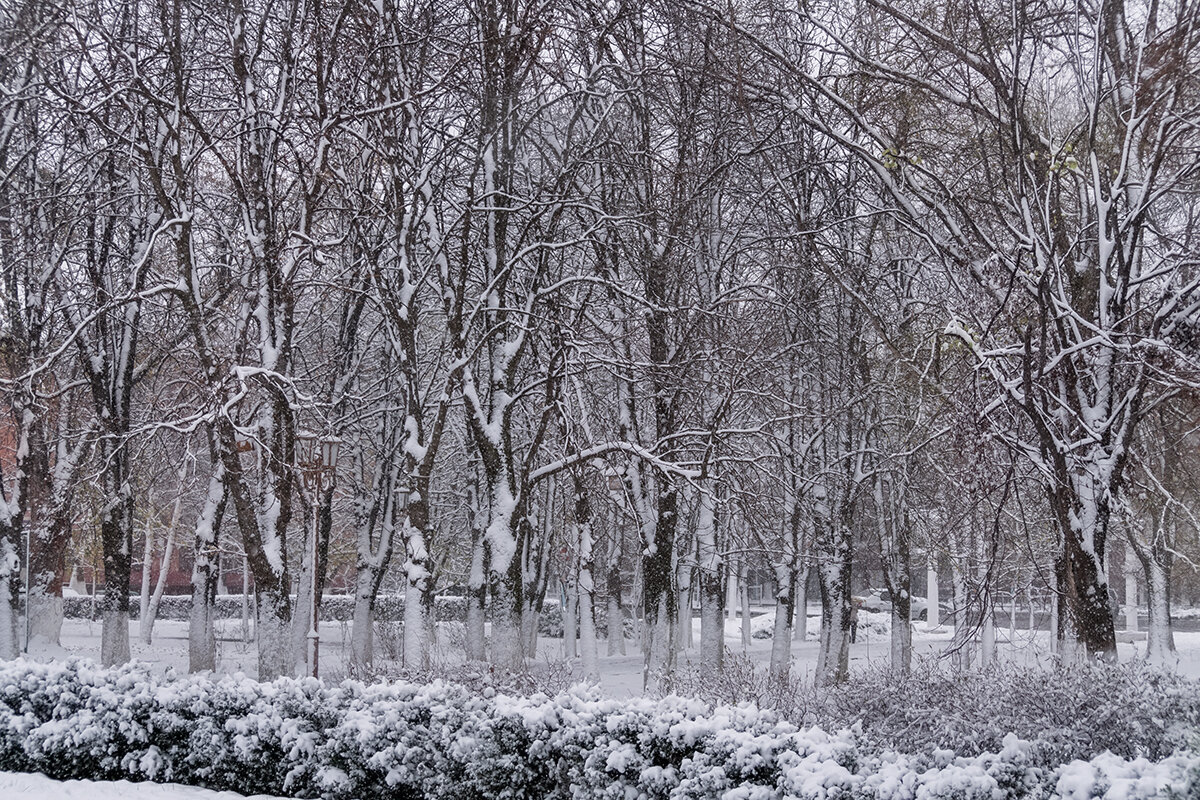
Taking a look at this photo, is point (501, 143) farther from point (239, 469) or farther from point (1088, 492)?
point (1088, 492)

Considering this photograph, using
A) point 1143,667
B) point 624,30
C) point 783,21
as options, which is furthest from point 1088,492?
point 624,30

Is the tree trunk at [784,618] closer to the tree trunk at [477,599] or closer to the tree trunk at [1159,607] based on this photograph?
the tree trunk at [477,599]

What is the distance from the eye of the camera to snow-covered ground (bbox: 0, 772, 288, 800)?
372 inches

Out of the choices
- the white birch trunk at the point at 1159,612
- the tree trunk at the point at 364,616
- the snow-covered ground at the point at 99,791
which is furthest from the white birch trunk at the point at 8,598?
the white birch trunk at the point at 1159,612

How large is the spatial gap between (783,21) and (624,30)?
16.8 ft

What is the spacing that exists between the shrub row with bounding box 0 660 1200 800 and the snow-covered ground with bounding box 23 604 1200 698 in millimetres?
1827

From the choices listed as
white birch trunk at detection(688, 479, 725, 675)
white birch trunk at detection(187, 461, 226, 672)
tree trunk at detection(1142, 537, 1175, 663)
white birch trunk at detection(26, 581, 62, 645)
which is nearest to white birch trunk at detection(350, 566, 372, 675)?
white birch trunk at detection(187, 461, 226, 672)

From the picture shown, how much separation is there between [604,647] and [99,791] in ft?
89.4

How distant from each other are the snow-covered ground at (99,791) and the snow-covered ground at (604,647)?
2056mm

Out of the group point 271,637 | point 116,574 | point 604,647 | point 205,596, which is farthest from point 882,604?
point 271,637

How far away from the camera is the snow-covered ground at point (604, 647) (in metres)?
21.3

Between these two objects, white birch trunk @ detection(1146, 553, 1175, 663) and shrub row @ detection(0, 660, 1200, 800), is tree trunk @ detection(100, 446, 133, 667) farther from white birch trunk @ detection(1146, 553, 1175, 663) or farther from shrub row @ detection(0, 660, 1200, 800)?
white birch trunk @ detection(1146, 553, 1175, 663)

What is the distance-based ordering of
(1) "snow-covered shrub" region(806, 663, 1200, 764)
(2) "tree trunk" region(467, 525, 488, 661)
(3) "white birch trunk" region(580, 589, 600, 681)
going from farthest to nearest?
(3) "white birch trunk" region(580, 589, 600, 681) < (2) "tree trunk" region(467, 525, 488, 661) < (1) "snow-covered shrub" region(806, 663, 1200, 764)

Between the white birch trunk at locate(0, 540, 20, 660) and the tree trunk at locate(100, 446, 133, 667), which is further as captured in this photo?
the tree trunk at locate(100, 446, 133, 667)
